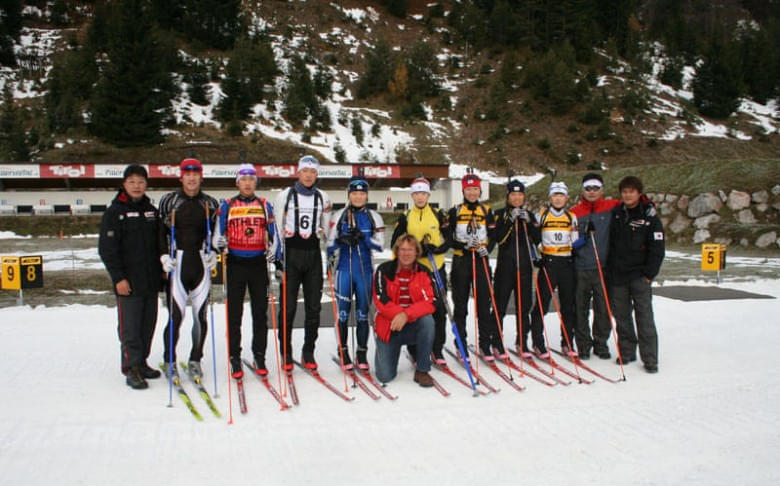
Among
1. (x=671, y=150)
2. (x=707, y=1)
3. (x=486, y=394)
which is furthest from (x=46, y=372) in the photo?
(x=707, y=1)

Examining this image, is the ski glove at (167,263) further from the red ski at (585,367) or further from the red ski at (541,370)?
the red ski at (585,367)

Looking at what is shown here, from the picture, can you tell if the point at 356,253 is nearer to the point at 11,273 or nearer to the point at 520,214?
the point at 520,214

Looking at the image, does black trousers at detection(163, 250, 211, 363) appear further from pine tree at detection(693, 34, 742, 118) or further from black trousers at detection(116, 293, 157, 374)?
pine tree at detection(693, 34, 742, 118)

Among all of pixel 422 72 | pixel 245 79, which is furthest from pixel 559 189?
pixel 422 72

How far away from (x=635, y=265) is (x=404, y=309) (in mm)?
2415

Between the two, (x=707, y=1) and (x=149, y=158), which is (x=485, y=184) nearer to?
(x=149, y=158)

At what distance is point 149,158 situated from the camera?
41844 mm

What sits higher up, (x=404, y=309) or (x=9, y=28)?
(x=9, y=28)

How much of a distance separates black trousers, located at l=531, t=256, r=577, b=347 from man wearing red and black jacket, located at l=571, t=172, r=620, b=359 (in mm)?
98

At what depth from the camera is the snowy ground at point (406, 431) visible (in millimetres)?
3043

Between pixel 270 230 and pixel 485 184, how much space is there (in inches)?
1175

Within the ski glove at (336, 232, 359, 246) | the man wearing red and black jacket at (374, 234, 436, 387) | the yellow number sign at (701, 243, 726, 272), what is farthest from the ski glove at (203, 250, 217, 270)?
the yellow number sign at (701, 243, 726, 272)

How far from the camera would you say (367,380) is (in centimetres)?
471

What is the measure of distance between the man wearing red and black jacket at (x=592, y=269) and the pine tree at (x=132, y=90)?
148 ft
